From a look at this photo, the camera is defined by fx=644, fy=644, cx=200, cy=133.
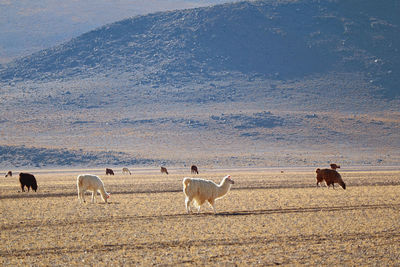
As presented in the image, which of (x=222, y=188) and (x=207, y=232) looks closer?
(x=207, y=232)

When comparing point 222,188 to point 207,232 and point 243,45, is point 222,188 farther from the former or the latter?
point 243,45

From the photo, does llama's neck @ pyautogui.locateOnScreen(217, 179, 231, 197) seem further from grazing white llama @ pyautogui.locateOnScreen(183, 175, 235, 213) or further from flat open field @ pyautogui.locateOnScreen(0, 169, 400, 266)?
flat open field @ pyautogui.locateOnScreen(0, 169, 400, 266)

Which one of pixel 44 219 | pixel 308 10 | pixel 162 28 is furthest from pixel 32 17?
pixel 44 219

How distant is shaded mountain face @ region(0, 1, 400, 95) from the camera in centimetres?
9788

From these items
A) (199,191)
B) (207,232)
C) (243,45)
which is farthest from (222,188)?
(243,45)

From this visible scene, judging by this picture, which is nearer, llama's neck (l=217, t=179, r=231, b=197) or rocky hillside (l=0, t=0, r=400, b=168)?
llama's neck (l=217, t=179, r=231, b=197)

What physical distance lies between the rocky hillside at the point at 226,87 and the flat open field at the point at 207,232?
3968cm

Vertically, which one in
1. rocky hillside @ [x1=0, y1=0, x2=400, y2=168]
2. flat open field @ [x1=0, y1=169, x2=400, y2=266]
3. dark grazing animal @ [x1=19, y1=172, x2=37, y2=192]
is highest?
rocky hillside @ [x1=0, y1=0, x2=400, y2=168]

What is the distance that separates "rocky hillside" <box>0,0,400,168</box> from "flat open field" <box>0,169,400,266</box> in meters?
39.7

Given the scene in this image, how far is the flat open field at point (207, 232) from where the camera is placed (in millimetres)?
11484

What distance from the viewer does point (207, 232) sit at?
14.1m

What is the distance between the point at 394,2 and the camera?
120125 mm

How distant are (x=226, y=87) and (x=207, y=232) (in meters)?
75.7

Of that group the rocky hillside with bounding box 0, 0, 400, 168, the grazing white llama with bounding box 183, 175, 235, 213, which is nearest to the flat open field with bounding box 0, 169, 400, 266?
the grazing white llama with bounding box 183, 175, 235, 213
